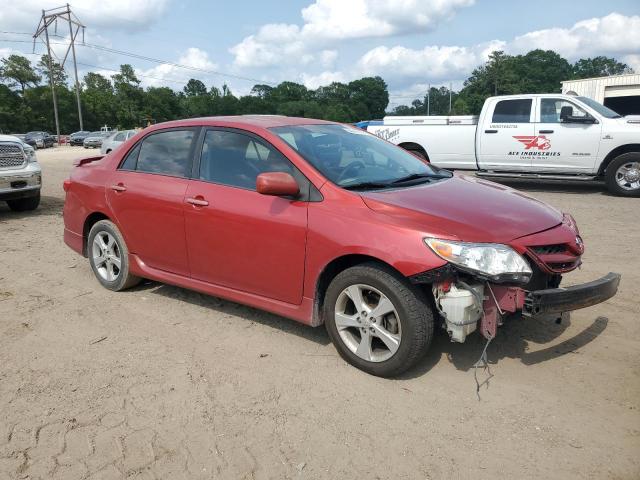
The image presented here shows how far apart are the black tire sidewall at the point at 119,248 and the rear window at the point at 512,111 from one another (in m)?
9.00

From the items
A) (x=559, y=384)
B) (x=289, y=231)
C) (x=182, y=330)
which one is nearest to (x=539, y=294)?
(x=559, y=384)

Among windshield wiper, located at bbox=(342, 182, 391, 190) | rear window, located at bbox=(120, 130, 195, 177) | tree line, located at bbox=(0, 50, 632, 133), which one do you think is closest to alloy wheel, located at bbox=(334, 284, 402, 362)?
windshield wiper, located at bbox=(342, 182, 391, 190)

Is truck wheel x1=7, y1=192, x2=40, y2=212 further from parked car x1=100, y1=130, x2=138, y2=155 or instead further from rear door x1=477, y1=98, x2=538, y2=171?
parked car x1=100, y1=130, x2=138, y2=155

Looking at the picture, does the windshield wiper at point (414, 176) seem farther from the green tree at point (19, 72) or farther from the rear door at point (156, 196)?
the green tree at point (19, 72)

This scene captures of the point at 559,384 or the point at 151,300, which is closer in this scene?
the point at 559,384

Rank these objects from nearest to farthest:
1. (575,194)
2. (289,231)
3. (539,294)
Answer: (539,294), (289,231), (575,194)

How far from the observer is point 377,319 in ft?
11.0

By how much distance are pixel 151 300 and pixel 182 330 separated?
83 centimetres

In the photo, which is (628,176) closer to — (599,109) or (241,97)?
(599,109)

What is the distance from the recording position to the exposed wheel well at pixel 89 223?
515 cm

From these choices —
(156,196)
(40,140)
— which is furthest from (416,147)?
(40,140)

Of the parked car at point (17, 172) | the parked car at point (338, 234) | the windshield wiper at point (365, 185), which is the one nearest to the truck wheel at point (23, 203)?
the parked car at point (17, 172)

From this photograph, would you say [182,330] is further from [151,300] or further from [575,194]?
[575,194]

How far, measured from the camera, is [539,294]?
10.2 ft
